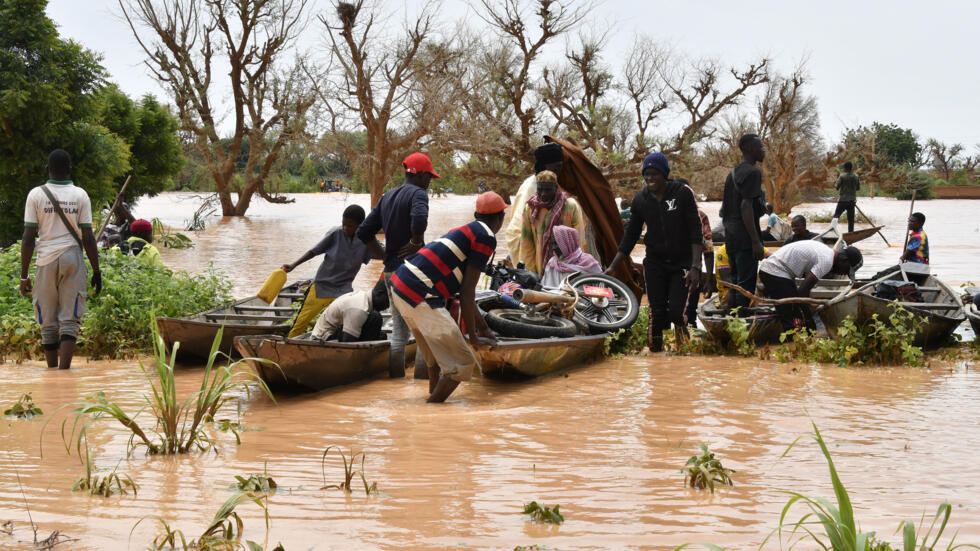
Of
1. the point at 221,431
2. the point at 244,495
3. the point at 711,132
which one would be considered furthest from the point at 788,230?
the point at 711,132

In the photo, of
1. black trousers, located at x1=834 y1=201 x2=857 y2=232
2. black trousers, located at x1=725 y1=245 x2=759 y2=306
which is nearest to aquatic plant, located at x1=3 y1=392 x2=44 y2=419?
black trousers, located at x1=725 y1=245 x2=759 y2=306

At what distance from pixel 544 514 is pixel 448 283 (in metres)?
2.74

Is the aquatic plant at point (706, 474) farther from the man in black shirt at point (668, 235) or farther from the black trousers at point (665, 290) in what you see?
the black trousers at point (665, 290)

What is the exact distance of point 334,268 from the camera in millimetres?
8594

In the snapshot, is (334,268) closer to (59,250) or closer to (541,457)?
(59,250)

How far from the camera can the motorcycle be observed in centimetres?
830

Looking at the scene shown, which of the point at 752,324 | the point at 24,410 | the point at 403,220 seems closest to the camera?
the point at 24,410

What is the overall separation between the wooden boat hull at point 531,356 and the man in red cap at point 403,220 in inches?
27.3

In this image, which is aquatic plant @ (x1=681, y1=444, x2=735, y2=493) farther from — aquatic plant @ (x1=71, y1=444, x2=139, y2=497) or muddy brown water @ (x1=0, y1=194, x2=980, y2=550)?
aquatic plant @ (x1=71, y1=444, x2=139, y2=497)

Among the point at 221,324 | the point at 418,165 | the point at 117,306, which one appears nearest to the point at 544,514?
the point at 418,165

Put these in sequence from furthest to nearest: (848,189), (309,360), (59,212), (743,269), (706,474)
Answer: (848,189) → (743,269) → (59,212) → (309,360) → (706,474)

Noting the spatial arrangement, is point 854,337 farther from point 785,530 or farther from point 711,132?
point 711,132

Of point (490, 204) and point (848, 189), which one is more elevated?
point (848, 189)

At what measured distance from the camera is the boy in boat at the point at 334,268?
28.1 ft
